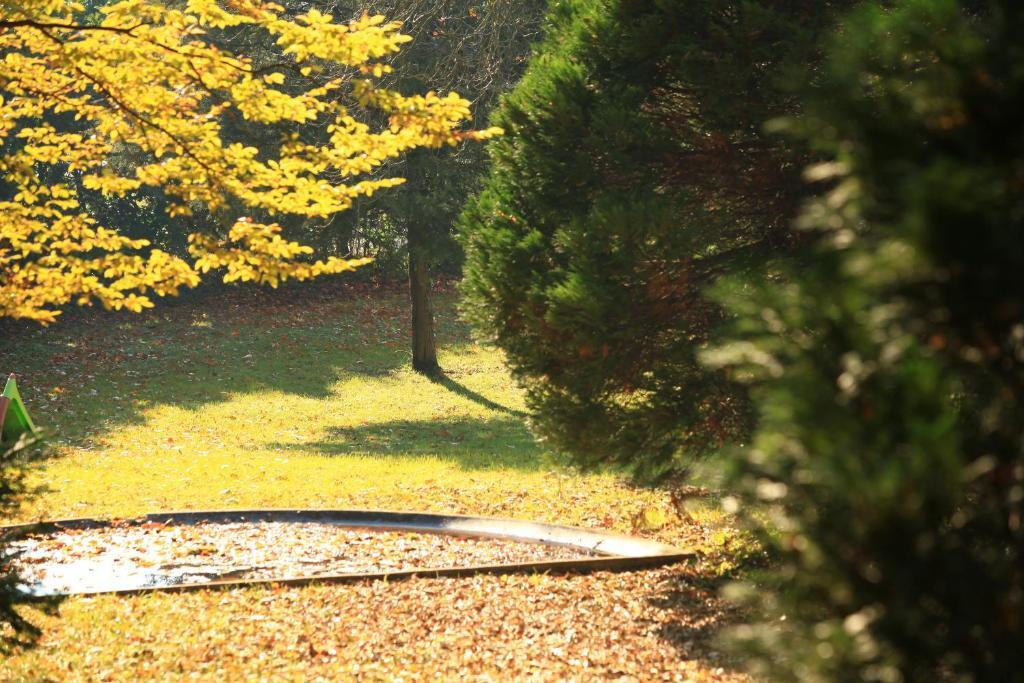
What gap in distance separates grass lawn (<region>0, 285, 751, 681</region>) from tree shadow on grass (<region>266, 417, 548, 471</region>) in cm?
6

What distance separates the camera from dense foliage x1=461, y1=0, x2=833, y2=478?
22.0ft

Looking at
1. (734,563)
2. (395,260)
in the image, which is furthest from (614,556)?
(395,260)

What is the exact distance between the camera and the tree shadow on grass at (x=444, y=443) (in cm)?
1308

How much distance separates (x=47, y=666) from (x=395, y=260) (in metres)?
22.2

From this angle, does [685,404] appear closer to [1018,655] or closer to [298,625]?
[298,625]

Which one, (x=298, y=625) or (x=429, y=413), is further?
(x=429, y=413)

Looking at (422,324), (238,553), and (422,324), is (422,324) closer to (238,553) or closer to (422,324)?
(422,324)

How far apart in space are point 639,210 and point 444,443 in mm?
8325

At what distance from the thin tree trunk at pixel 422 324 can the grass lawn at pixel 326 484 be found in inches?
19.7

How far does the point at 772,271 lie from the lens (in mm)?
6422

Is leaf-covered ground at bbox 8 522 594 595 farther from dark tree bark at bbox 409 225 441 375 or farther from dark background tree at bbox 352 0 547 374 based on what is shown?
dark tree bark at bbox 409 225 441 375

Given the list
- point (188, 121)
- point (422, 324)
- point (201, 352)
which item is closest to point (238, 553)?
point (188, 121)

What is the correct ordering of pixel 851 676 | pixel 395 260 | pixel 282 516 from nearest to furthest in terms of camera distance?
1. pixel 851 676
2. pixel 282 516
3. pixel 395 260

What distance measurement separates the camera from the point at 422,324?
20.5 m
